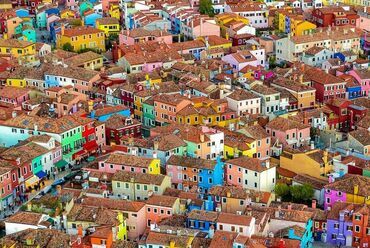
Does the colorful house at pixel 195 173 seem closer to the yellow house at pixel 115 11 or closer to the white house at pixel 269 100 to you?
the white house at pixel 269 100

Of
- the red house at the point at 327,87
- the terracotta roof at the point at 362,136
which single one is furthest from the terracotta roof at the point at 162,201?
the red house at the point at 327,87

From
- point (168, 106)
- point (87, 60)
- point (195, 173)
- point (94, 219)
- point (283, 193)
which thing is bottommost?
point (283, 193)

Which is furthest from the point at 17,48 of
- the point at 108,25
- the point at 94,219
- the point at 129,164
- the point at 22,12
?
the point at 94,219

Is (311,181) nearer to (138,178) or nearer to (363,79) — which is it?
(138,178)

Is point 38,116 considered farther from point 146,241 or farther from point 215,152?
point 146,241

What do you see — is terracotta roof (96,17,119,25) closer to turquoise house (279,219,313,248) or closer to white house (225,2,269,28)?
white house (225,2,269,28)

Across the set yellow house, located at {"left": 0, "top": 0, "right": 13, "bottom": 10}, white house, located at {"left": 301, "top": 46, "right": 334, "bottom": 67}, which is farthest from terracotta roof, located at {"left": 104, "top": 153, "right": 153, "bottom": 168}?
yellow house, located at {"left": 0, "top": 0, "right": 13, "bottom": 10}

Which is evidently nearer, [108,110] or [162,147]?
[162,147]
